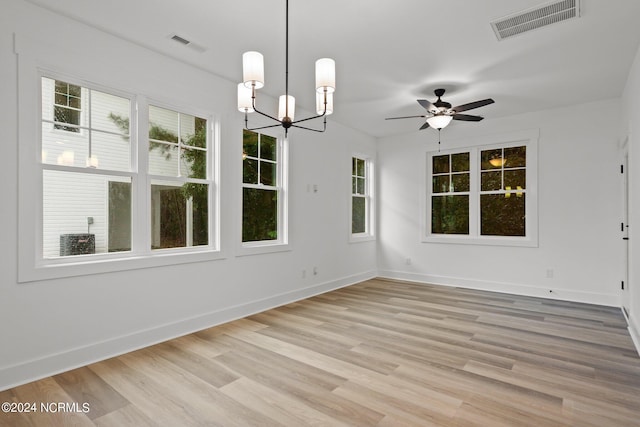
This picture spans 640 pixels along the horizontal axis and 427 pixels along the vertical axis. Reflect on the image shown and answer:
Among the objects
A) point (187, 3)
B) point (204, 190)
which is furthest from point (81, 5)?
point (204, 190)

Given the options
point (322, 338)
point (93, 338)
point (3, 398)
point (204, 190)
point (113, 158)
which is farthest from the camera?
point (204, 190)

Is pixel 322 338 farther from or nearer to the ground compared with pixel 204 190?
nearer to the ground

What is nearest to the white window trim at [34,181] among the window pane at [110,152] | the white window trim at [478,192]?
the window pane at [110,152]

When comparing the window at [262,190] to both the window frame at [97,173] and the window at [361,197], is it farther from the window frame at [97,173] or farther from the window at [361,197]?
the window at [361,197]

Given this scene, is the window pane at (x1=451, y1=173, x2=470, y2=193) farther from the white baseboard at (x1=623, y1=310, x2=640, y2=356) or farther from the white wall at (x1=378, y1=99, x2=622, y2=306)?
the white baseboard at (x1=623, y1=310, x2=640, y2=356)

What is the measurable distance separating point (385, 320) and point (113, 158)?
3315 millimetres

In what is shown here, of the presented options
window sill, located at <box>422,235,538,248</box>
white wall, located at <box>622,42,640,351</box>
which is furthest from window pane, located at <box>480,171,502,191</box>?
white wall, located at <box>622,42,640,351</box>

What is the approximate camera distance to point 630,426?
203cm

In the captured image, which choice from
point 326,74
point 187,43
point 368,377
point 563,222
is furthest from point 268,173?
point 563,222

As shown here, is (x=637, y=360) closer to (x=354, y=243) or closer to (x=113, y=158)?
(x=354, y=243)

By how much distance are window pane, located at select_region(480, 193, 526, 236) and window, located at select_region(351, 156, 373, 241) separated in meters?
2.06

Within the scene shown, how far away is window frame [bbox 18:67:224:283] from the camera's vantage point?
2576mm

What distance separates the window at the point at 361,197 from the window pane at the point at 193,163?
3.12m

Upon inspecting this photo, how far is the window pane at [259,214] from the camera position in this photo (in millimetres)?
4391
